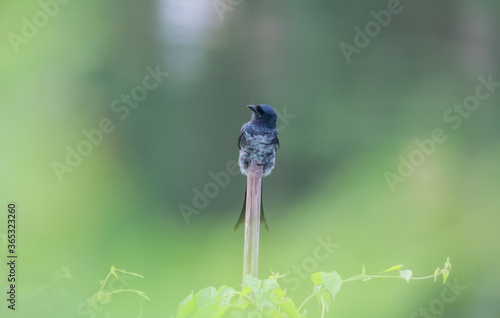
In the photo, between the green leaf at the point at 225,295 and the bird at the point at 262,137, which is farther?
the bird at the point at 262,137

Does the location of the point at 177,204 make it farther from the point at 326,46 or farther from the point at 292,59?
the point at 326,46

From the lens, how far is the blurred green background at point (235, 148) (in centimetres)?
127

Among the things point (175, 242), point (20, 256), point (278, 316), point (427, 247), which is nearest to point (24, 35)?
point (20, 256)

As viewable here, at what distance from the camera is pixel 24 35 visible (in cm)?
127

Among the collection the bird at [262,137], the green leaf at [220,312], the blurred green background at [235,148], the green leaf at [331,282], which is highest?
the blurred green background at [235,148]

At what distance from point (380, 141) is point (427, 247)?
1.13 feet

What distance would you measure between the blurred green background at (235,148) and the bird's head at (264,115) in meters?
0.53

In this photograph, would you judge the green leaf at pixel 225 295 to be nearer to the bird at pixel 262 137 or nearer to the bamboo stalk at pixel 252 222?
the bamboo stalk at pixel 252 222

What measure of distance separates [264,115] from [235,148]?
531mm

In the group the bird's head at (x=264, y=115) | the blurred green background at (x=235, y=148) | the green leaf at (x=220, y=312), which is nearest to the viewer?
the green leaf at (x=220, y=312)

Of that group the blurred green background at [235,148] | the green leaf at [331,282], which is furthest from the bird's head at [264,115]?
the blurred green background at [235,148]

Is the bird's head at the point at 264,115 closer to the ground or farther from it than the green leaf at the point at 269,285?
farther from it

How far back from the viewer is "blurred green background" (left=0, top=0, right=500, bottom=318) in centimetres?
127

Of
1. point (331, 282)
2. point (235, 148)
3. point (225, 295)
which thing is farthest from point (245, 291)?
point (235, 148)
